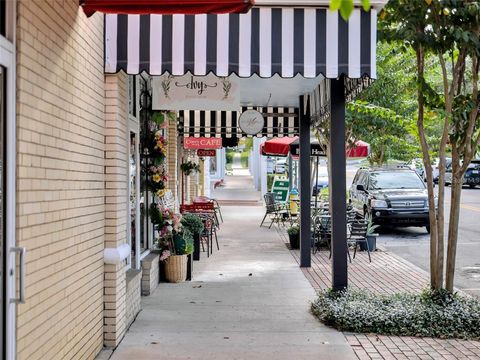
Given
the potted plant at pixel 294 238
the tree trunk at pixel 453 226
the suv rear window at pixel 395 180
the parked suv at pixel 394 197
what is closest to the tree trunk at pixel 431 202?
the tree trunk at pixel 453 226

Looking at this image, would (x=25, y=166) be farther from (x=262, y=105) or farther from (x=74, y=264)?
(x=262, y=105)

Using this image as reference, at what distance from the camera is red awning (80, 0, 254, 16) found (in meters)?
4.43

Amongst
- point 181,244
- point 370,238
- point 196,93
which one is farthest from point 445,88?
point 370,238

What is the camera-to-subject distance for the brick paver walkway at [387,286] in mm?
5852

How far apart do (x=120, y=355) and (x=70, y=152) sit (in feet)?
7.15

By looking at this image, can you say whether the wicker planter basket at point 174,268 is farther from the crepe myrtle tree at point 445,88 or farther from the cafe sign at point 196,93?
the crepe myrtle tree at point 445,88

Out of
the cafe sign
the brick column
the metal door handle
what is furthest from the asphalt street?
the metal door handle

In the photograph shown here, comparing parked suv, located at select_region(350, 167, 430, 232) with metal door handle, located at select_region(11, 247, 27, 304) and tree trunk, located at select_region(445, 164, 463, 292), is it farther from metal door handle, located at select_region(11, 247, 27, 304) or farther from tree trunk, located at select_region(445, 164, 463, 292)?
metal door handle, located at select_region(11, 247, 27, 304)

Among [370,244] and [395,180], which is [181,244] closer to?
[370,244]

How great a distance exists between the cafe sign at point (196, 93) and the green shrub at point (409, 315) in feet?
9.31

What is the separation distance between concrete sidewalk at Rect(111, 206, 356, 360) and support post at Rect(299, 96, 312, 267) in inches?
13.3

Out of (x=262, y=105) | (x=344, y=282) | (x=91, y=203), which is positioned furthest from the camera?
(x=262, y=105)

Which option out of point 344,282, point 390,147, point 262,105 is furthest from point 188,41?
point 390,147

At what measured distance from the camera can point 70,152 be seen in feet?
15.1
